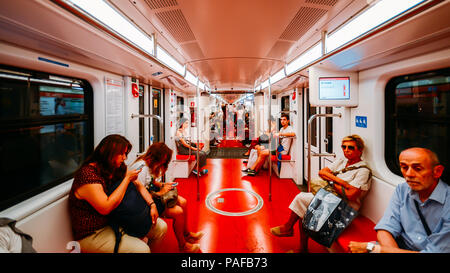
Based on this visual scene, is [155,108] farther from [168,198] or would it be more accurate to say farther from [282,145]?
[282,145]

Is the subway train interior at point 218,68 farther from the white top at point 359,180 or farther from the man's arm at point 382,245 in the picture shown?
the man's arm at point 382,245

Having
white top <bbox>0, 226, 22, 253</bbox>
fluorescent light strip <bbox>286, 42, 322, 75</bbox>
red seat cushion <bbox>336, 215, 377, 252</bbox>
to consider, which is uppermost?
fluorescent light strip <bbox>286, 42, 322, 75</bbox>

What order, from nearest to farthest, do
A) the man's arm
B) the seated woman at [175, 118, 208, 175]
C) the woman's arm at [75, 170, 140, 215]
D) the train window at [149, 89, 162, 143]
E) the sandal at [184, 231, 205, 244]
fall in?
the man's arm, the woman's arm at [75, 170, 140, 215], the sandal at [184, 231, 205, 244], the train window at [149, 89, 162, 143], the seated woman at [175, 118, 208, 175]

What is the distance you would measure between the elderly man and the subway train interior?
413mm

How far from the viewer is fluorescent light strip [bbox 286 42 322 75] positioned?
84.7 inches

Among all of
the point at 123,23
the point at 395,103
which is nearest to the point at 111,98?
the point at 123,23

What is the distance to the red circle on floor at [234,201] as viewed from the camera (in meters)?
3.29

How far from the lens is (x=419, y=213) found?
1.37 m

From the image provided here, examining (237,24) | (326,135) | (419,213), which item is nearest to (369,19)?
(237,24)

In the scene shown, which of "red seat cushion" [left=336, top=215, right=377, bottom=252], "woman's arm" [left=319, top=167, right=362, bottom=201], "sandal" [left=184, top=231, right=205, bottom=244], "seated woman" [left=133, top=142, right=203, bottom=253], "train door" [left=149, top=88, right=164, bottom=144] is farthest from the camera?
"train door" [left=149, top=88, right=164, bottom=144]

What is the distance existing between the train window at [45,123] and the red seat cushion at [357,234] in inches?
116

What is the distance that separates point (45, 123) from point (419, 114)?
384 cm

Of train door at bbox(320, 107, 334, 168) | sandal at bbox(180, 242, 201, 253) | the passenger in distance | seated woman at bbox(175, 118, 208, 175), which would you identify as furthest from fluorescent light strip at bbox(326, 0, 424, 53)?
seated woman at bbox(175, 118, 208, 175)

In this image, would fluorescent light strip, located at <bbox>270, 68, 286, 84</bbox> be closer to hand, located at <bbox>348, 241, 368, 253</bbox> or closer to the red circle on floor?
the red circle on floor
